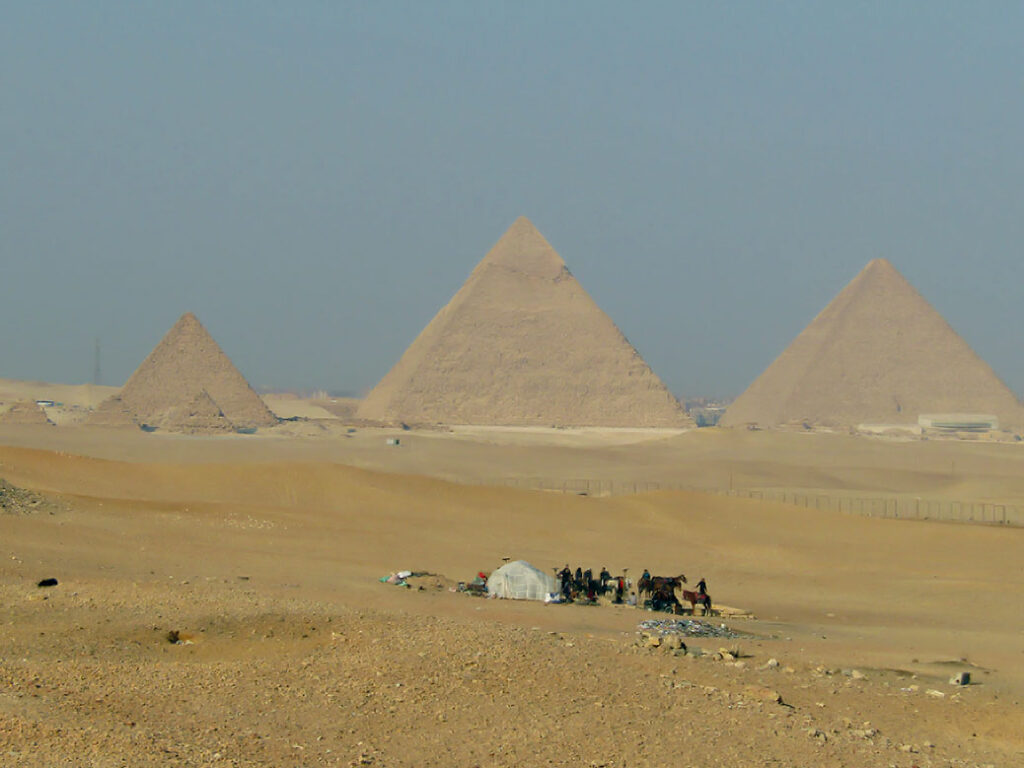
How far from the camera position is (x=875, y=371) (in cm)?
10788

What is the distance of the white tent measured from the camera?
14219mm

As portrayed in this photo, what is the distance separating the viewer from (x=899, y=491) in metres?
37.8

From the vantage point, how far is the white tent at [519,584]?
560 inches

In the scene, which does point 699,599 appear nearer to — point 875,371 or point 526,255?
point 875,371

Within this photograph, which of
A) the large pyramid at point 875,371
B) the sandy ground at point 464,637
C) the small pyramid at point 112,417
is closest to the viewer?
the sandy ground at point 464,637

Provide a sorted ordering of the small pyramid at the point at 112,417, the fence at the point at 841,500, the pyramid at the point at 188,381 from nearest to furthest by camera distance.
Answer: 1. the fence at the point at 841,500
2. the small pyramid at the point at 112,417
3. the pyramid at the point at 188,381

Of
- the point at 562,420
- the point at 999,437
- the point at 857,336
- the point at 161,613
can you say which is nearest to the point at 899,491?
the point at 161,613

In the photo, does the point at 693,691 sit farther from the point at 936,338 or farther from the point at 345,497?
the point at 936,338

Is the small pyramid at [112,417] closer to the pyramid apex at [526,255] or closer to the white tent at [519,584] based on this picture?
the pyramid apex at [526,255]

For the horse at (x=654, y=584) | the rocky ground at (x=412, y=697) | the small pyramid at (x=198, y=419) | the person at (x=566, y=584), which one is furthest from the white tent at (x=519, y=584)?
the small pyramid at (x=198, y=419)

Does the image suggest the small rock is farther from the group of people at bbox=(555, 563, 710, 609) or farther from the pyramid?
the pyramid

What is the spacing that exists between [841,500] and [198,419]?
138ft

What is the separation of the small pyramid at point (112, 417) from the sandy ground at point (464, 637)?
145 feet

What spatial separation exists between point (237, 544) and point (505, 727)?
991cm
